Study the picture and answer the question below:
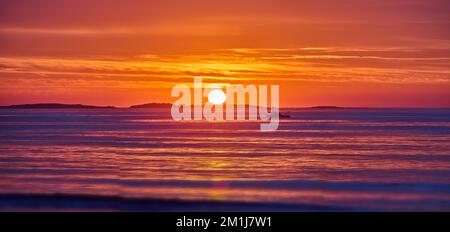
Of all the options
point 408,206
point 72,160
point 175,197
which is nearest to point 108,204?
point 175,197

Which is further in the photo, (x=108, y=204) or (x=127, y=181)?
(x=127, y=181)

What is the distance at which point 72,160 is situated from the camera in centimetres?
2275
